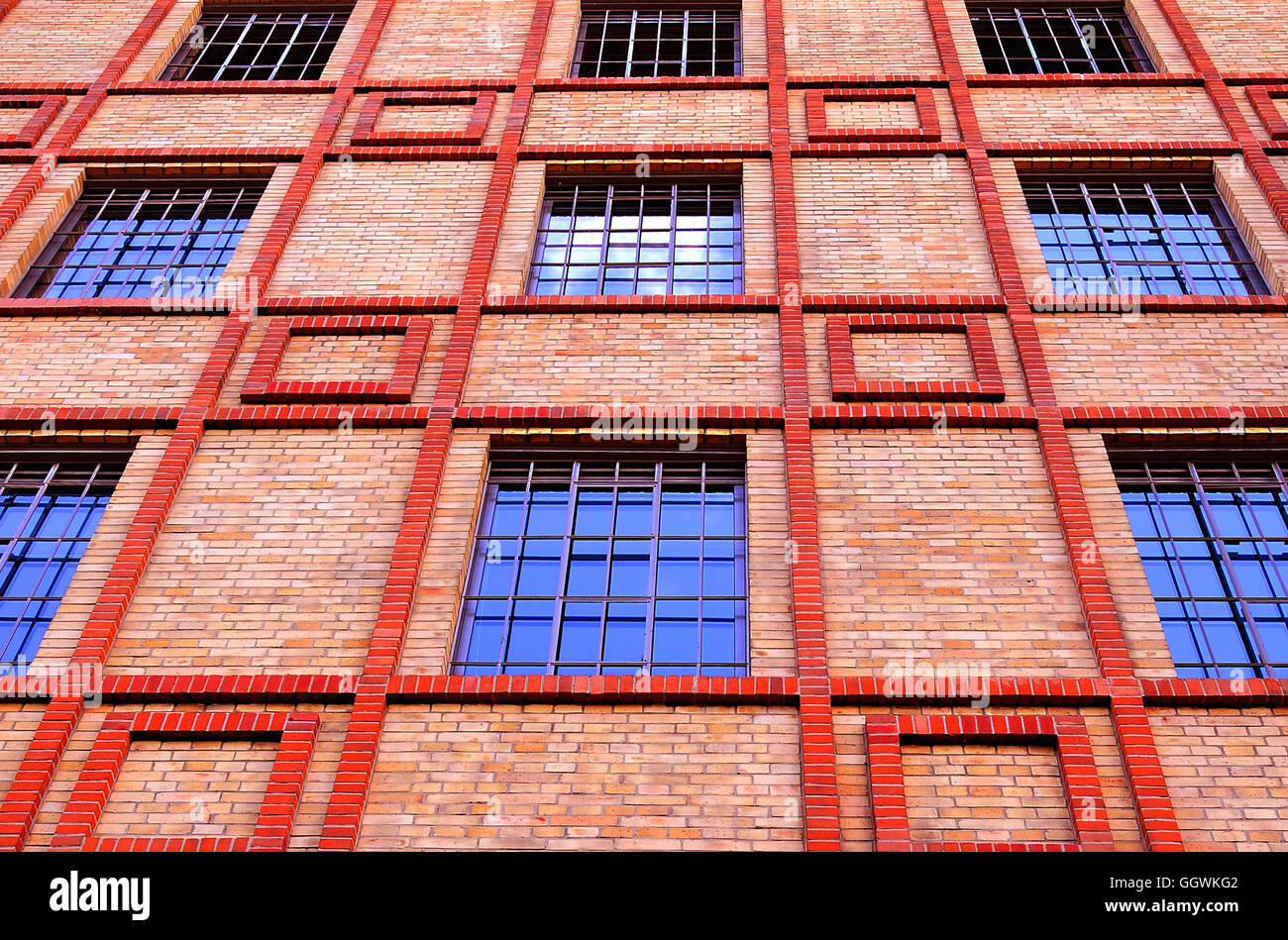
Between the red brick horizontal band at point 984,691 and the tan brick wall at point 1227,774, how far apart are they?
0.39 meters

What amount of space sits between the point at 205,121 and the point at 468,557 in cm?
630

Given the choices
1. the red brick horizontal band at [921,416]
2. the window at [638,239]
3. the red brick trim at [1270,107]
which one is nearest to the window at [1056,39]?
the red brick trim at [1270,107]

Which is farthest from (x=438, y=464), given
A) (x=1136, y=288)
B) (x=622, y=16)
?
(x=622, y=16)

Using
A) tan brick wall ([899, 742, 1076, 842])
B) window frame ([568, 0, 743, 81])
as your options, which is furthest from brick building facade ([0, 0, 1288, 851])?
window frame ([568, 0, 743, 81])

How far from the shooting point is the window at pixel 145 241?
967 centimetres

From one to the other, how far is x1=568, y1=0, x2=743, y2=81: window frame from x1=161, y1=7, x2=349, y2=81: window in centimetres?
268

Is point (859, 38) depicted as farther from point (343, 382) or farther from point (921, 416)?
point (343, 382)

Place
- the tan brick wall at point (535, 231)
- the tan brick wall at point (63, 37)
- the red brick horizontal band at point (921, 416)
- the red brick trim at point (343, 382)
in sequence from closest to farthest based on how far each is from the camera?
the red brick horizontal band at point (921, 416), the red brick trim at point (343, 382), the tan brick wall at point (535, 231), the tan brick wall at point (63, 37)

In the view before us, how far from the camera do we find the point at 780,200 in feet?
31.8

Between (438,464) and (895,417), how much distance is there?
10.1ft

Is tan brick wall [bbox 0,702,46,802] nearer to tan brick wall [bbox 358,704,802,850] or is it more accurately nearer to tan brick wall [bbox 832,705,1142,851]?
tan brick wall [bbox 358,704,802,850]

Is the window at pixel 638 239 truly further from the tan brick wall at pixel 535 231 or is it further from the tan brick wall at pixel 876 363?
the tan brick wall at pixel 876 363
